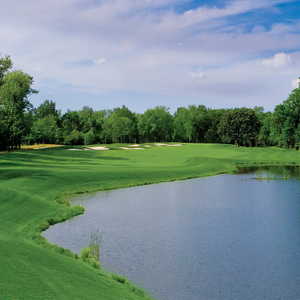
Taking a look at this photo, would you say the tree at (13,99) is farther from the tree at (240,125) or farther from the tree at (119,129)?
the tree at (240,125)

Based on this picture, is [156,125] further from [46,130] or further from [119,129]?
[46,130]

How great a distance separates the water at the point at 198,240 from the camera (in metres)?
16.3

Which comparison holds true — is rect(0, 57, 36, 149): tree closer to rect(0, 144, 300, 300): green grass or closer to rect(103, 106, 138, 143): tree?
rect(0, 144, 300, 300): green grass

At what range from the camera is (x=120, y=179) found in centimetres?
4656

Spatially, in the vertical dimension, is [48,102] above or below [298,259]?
above

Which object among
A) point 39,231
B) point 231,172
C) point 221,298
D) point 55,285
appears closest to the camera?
point 55,285

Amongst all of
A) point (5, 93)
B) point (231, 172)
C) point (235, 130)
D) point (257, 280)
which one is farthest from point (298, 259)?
point (235, 130)

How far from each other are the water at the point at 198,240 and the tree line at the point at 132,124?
43130 mm

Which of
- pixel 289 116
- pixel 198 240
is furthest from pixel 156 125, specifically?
pixel 198 240

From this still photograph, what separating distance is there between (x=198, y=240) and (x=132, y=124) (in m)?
117

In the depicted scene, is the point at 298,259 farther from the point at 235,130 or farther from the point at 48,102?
the point at 48,102

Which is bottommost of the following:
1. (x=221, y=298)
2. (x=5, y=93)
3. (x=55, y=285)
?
(x=221, y=298)

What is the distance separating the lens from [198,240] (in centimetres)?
2255

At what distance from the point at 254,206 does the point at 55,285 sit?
22.8 metres
